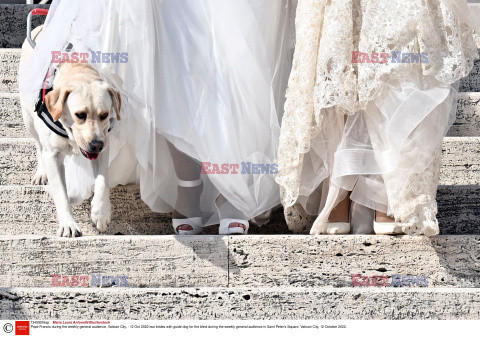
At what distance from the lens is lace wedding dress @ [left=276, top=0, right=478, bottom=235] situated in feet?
10.8

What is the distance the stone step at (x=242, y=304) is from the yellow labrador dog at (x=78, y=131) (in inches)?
17.6

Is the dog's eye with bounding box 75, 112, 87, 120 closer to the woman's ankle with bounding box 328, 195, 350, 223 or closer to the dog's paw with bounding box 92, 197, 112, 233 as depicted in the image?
the dog's paw with bounding box 92, 197, 112, 233

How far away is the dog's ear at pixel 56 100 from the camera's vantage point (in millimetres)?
3441

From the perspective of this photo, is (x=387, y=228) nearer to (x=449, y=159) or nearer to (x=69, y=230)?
(x=449, y=159)

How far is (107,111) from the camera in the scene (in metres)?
3.48

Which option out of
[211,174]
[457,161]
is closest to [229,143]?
[211,174]

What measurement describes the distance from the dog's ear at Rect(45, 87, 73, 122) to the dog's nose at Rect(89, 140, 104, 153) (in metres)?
0.19

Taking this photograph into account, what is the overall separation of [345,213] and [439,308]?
2.20 ft

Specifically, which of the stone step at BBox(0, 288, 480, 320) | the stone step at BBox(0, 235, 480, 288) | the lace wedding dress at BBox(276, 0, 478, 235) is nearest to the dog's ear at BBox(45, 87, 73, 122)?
the stone step at BBox(0, 235, 480, 288)

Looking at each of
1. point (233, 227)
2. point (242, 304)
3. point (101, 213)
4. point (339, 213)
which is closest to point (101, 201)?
point (101, 213)

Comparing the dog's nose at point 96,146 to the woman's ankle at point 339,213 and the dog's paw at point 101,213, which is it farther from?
the woman's ankle at point 339,213

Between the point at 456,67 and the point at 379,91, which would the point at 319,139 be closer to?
the point at 379,91

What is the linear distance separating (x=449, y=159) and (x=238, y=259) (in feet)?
4.40

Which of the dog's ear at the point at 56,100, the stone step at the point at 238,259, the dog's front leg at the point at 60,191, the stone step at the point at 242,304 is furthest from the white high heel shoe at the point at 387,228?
the dog's ear at the point at 56,100
